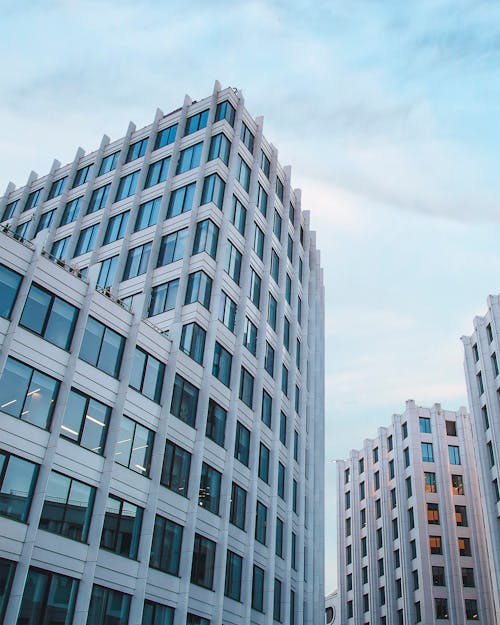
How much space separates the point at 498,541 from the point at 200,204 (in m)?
45.5

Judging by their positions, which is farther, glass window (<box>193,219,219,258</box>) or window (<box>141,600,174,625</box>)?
glass window (<box>193,219,219,258</box>)

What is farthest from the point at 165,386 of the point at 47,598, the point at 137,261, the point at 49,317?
the point at 137,261

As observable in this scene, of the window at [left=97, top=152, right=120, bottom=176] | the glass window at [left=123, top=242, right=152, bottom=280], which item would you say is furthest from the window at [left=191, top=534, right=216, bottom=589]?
the window at [left=97, top=152, right=120, bottom=176]

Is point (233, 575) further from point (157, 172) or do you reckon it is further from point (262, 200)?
point (157, 172)

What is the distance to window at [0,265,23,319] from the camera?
105ft

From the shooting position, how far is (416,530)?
8919 cm

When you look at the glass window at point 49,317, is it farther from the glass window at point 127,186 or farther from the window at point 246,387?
the glass window at point 127,186

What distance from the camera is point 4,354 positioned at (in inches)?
1222

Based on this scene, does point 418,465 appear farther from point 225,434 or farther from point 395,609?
point 225,434

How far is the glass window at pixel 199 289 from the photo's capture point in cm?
4634

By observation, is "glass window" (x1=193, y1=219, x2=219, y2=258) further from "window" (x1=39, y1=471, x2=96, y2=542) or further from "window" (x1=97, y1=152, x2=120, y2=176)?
"window" (x1=39, y1=471, x2=96, y2=542)

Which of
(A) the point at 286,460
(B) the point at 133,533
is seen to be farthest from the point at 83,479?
(A) the point at 286,460

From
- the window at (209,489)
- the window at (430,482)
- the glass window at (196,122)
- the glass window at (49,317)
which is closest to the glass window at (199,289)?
the window at (209,489)

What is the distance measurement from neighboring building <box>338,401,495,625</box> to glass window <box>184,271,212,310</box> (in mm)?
57096
